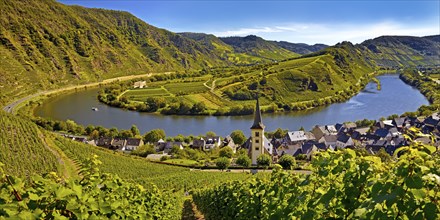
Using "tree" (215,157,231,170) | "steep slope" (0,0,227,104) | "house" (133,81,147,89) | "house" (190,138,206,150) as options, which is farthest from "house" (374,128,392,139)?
"house" (133,81,147,89)

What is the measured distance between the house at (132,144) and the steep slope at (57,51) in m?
52.0

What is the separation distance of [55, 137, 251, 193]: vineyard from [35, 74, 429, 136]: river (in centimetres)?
2063

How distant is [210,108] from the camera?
84.8 metres

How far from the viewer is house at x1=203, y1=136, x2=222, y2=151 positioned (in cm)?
5394

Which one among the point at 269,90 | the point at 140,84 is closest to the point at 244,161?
the point at 269,90

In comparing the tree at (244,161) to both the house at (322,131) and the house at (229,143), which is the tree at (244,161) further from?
the house at (322,131)

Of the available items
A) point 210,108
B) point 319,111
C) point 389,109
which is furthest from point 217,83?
point 389,109

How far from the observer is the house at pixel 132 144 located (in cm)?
5516

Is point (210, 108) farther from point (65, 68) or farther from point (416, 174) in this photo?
point (416, 174)

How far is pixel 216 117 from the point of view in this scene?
78.6 metres

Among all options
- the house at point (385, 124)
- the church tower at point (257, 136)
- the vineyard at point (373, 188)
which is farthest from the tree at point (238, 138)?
the vineyard at point (373, 188)

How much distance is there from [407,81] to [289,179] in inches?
6039

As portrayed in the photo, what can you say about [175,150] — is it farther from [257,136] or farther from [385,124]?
[385,124]

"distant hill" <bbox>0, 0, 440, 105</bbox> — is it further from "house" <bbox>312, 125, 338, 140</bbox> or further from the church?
"house" <bbox>312, 125, 338, 140</bbox>
